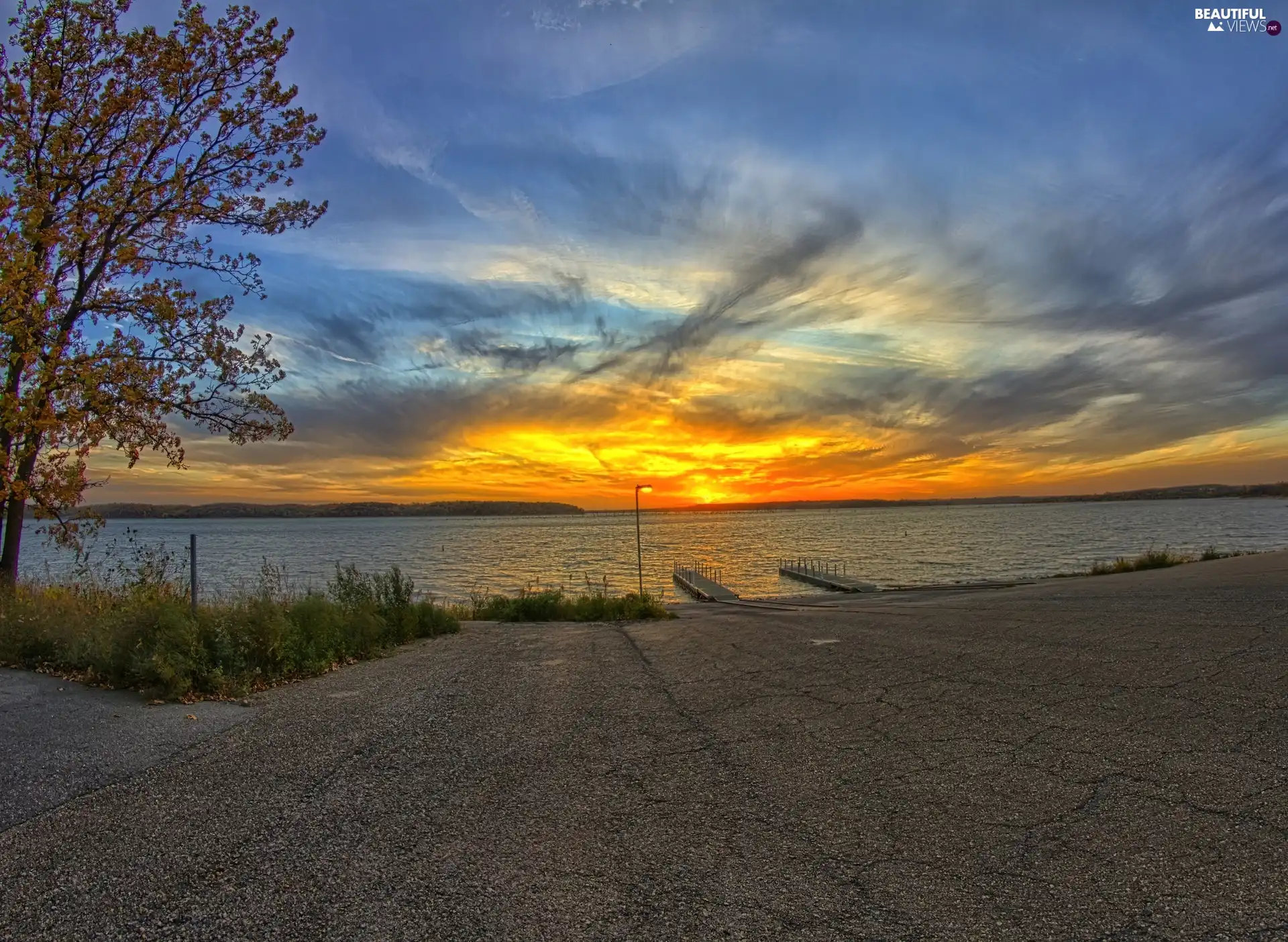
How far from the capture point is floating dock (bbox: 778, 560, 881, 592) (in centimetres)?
3705

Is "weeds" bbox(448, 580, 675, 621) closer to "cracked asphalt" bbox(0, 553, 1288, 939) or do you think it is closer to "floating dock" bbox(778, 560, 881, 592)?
"cracked asphalt" bbox(0, 553, 1288, 939)

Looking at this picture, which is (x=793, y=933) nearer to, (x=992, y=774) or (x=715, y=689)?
(x=992, y=774)

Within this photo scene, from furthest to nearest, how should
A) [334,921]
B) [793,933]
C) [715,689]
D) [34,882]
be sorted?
[715,689]
[34,882]
[334,921]
[793,933]

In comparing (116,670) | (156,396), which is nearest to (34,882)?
(116,670)

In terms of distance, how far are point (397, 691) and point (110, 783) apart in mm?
3075

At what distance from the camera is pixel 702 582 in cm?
4575

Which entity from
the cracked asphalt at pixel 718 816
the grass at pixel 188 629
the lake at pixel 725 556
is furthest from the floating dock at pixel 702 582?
the cracked asphalt at pixel 718 816

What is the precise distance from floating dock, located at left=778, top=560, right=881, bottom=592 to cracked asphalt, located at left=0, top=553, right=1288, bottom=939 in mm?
28942

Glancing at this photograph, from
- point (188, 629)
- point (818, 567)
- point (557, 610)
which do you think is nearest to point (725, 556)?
point (818, 567)

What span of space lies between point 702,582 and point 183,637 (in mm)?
39100

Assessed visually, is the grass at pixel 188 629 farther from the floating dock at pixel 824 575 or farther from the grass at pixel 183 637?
the floating dock at pixel 824 575

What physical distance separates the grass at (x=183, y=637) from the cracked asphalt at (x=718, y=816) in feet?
3.32

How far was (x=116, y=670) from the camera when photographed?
8.03 metres

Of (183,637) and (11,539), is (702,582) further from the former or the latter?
(183,637)
